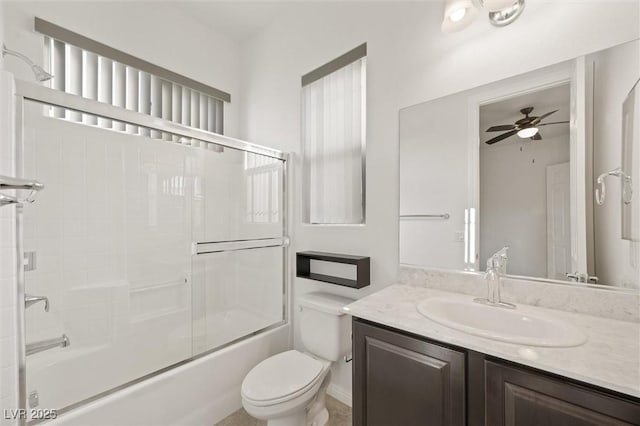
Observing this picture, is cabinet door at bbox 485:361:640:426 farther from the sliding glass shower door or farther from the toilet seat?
the sliding glass shower door

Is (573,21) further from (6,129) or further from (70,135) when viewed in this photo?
(70,135)

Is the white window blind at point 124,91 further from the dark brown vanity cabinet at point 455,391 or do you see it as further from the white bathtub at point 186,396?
the dark brown vanity cabinet at point 455,391

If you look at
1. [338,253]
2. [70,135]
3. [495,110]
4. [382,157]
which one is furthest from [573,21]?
[70,135]

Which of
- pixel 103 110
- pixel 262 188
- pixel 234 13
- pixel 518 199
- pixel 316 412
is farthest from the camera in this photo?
pixel 234 13

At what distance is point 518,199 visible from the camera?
1.23m

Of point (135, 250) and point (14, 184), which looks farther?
point (135, 250)

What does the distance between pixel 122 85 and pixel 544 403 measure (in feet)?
9.41

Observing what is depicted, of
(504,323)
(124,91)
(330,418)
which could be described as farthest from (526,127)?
(124,91)

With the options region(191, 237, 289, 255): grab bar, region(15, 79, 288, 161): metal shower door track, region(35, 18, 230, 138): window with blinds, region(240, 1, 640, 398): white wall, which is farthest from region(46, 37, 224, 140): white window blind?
region(191, 237, 289, 255): grab bar

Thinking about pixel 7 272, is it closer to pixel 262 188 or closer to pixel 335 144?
pixel 262 188

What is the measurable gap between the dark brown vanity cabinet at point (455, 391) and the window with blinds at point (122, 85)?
175 cm

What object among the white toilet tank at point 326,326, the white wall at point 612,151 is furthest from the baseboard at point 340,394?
the white wall at point 612,151

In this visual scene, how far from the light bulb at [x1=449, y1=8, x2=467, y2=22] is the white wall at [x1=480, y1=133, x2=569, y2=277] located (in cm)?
62

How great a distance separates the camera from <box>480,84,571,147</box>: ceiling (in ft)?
3.66
